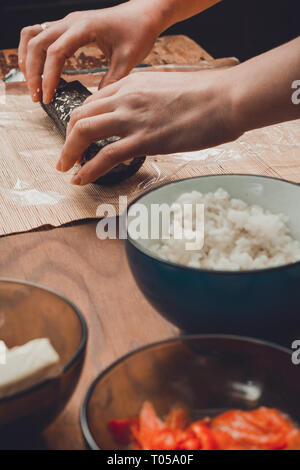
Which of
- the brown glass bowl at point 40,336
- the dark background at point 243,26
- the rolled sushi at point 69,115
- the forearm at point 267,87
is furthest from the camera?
the dark background at point 243,26

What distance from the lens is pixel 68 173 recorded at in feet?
4.36

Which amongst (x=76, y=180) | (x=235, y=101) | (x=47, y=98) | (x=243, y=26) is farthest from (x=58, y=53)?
(x=243, y=26)

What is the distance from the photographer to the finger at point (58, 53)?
1.41 meters

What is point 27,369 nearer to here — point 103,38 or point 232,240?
point 232,240


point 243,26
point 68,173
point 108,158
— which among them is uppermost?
point 108,158

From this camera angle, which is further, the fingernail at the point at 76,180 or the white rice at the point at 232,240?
the fingernail at the point at 76,180

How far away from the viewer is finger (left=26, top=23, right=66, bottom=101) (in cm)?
149

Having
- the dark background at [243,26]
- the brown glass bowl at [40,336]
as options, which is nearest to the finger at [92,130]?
the brown glass bowl at [40,336]

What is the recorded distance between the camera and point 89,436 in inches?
20.7

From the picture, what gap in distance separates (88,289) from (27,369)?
0.36 metres

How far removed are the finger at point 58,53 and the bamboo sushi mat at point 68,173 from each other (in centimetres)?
14

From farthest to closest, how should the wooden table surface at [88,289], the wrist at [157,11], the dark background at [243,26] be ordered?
1. the dark background at [243,26]
2. the wrist at [157,11]
3. the wooden table surface at [88,289]

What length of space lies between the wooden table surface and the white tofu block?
0.06m

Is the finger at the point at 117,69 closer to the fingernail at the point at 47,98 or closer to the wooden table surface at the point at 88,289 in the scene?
the fingernail at the point at 47,98
